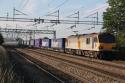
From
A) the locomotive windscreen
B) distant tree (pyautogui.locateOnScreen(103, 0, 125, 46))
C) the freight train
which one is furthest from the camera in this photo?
distant tree (pyautogui.locateOnScreen(103, 0, 125, 46))

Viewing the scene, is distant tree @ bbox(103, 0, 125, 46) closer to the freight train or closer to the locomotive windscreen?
the freight train

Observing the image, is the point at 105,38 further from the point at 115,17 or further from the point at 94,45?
the point at 115,17

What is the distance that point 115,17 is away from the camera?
58.1m

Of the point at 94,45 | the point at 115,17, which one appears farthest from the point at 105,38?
the point at 115,17

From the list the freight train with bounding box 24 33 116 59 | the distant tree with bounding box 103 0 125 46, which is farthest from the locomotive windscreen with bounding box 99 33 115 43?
the distant tree with bounding box 103 0 125 46

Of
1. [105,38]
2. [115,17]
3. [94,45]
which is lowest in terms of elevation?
[94,45]

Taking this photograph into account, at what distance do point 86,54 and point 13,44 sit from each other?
60.3 metres

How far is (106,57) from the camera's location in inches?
1464

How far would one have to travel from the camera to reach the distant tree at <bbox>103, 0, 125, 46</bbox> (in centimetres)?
5647

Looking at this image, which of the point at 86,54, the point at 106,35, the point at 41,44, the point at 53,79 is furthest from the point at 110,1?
the point at 53,79

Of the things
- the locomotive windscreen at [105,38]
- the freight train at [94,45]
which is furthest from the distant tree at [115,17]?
the locomotive windscreen at [105,38]

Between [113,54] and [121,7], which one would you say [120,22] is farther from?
[113,54]

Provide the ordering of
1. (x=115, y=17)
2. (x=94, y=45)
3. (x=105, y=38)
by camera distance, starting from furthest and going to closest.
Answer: (x=115, y=17)
(x=94, y=45)
(x=105, y=38)

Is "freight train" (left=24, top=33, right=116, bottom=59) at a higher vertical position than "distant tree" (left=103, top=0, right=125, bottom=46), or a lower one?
lower
